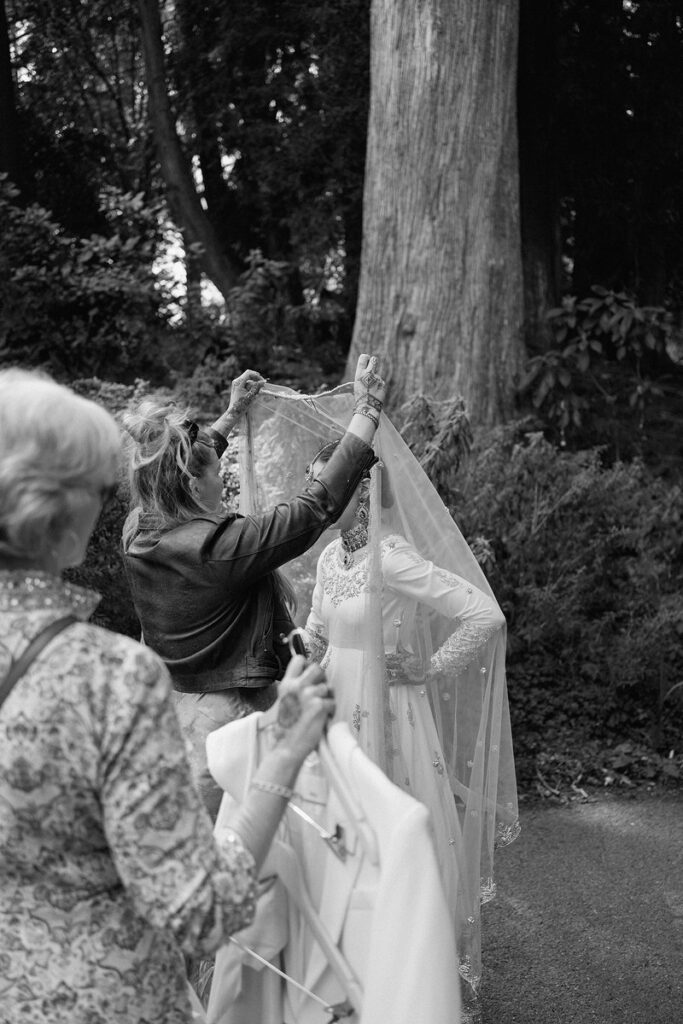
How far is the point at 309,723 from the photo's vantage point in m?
1.69

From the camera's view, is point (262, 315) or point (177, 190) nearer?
point (262, 315)

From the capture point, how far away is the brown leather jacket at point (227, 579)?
2.70 m

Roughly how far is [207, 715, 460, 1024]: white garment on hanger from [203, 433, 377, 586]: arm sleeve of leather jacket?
27.7 inches

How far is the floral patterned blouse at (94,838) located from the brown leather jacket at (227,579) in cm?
114

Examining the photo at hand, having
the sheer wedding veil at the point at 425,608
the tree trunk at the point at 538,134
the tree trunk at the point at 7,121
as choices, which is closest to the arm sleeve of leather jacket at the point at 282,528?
the sheer wedding veil at the point at 425,608

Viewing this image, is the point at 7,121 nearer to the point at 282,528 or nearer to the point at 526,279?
the point at 526,279

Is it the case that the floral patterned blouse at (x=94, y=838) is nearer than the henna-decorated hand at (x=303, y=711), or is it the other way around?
the floral patterned blouse at (x=94, y=838)

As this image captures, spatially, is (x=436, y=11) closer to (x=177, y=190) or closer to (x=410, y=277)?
(x=410, y=277)

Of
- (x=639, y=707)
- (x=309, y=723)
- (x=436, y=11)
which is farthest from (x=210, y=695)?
(x=436, y=11)

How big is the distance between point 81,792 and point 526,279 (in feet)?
27.4

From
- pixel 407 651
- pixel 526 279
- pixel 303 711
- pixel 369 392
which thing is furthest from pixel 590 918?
pixel 526 279

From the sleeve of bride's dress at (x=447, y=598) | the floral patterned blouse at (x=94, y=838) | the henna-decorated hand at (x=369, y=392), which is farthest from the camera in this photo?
the sleeve of bride's dress at (x=447, y=598)

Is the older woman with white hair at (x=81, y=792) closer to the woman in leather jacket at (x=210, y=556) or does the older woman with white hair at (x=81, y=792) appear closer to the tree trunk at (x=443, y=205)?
the woman in leather jacket at (x=210, y=556)

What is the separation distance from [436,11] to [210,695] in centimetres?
606
